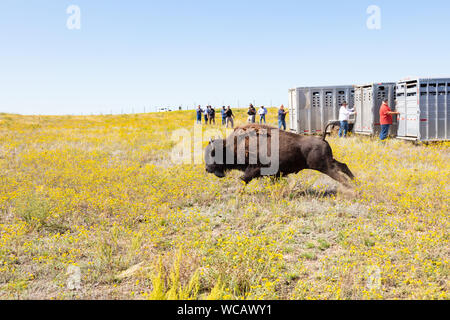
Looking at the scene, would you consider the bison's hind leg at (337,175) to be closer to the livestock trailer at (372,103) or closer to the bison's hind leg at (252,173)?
the bison's hind leg at (252,173)

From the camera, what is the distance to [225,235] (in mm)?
5574

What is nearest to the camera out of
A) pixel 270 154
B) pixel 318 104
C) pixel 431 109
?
pixel 270 154

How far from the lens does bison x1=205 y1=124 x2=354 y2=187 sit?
745 cm

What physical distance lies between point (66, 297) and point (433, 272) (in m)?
4.61

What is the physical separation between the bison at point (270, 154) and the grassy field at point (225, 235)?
59 centimetres

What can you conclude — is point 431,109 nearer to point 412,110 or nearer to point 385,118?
point 412,110

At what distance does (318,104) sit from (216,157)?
41.7 feet

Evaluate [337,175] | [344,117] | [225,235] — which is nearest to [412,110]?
[344,117]

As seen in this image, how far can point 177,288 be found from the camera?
3.58 m

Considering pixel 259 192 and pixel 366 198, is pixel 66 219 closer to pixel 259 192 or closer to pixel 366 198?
pixel 259 192

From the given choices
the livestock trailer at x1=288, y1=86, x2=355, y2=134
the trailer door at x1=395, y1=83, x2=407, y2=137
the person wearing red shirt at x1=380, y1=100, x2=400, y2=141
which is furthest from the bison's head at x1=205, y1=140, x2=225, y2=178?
the livestock trailer at x1=288, y1=86, x2=355, y2=134

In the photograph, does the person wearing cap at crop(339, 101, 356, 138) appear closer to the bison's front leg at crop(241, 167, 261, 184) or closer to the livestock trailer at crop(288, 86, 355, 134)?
the livestock trailer at crop(288, 86, 355, 134)

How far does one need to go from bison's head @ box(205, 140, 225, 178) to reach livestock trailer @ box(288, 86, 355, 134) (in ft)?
38.7

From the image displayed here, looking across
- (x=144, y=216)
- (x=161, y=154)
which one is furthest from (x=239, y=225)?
(x=161, y=154)
